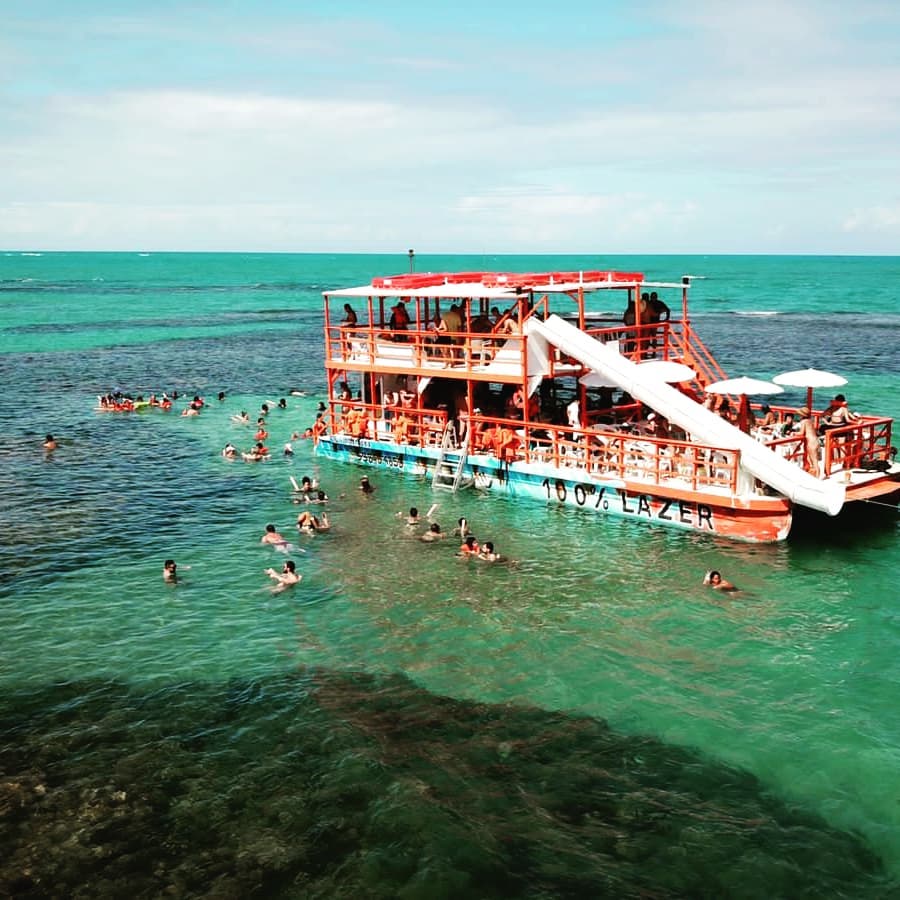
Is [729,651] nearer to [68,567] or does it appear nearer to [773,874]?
[773,874]

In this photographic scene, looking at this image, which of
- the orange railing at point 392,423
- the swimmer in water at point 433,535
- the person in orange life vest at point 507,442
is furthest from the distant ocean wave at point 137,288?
the swimmer in water at point 433,535

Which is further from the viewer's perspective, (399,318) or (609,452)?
(399,318)

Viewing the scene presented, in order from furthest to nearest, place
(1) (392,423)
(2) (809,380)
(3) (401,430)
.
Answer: (1) (392,423) → (3) (401,430) → (2) (809,380)

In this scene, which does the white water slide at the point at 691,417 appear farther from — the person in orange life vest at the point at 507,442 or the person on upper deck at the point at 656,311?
the person in orange life vest at the point at 507,442

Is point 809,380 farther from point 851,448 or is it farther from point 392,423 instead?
point 392,423

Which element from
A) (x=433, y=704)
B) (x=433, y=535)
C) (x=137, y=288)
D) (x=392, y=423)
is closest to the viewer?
(x=433, y=704)

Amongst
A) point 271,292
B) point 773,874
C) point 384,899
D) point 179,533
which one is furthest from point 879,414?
point 271,292

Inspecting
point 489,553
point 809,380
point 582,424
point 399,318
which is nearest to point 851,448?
point 809,380
